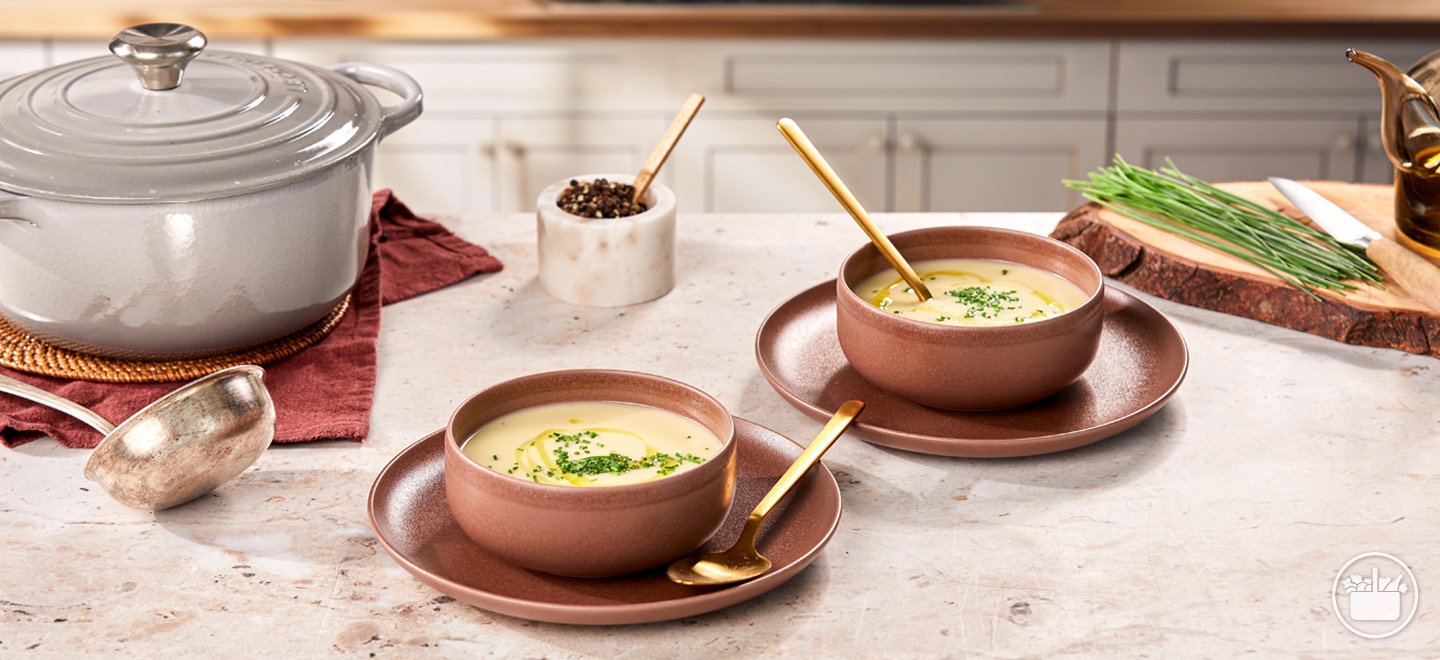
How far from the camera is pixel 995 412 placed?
949 mm

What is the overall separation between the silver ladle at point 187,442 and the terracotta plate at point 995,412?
1.28 ft

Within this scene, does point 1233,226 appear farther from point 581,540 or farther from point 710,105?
point 710,105

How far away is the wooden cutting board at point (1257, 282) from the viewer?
1.09m

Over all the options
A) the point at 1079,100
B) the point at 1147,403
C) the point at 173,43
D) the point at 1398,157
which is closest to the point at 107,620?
the point at 173,43

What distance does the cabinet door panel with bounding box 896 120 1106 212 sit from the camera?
2541 millimetres

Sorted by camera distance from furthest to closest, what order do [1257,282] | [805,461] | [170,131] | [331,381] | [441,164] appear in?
[441,164], [1257,282], [331,381], [170,131], [805,461]

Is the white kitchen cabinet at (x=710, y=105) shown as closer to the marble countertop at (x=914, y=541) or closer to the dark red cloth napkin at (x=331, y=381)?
the dark red cloth napkin at (x=331, y=381)

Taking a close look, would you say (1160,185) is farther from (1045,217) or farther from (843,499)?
(843,499)

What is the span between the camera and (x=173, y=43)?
964mm

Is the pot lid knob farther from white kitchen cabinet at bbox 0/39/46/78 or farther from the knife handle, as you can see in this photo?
white kitchen cabinet at bbox 0/39/46/78

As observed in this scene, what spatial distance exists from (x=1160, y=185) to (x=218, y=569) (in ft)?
3.26

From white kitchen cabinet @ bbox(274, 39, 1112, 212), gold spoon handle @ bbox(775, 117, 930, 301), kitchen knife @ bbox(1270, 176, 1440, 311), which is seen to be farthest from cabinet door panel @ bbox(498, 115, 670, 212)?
gold spoon handle @ bbox(775, 117, 930, 301)

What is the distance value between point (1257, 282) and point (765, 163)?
4.96 feet

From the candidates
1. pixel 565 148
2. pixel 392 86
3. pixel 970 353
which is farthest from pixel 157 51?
pixel 565 148
